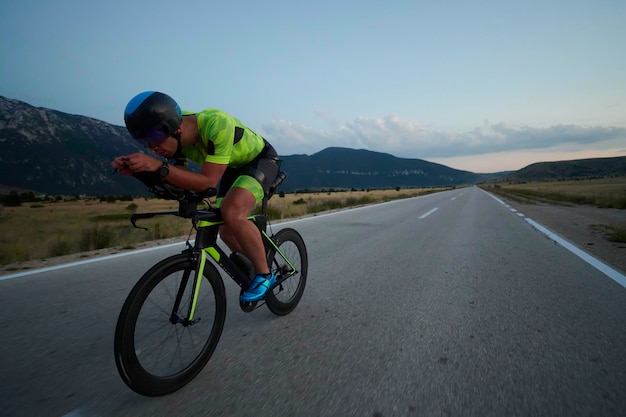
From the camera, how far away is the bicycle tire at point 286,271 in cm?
312

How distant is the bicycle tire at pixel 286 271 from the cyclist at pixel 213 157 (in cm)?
30

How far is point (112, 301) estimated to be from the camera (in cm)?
349

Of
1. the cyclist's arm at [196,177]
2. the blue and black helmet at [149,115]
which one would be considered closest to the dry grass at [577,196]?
the cyclist's arm at [196,177]

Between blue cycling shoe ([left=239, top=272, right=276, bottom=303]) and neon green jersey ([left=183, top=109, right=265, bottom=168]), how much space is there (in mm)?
940

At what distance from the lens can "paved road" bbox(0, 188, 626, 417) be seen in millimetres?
1789

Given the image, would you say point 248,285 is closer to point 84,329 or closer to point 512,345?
point 84,329

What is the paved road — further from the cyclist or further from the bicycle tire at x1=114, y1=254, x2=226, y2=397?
the cyclist

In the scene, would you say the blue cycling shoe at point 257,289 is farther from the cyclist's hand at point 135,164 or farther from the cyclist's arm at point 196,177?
the cyclist's hand at point 135,164

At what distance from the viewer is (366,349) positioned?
2.43 meters

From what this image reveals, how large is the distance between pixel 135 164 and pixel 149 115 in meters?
0.45

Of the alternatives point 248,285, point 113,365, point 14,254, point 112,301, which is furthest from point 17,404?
point 14,254

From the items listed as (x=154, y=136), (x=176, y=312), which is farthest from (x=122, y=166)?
(x=176, y=312)

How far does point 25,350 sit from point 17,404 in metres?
0.79

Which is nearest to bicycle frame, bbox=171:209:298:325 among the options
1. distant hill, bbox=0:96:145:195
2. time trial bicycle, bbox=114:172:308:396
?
time trial bicycle, bbox=114:172:308:396
